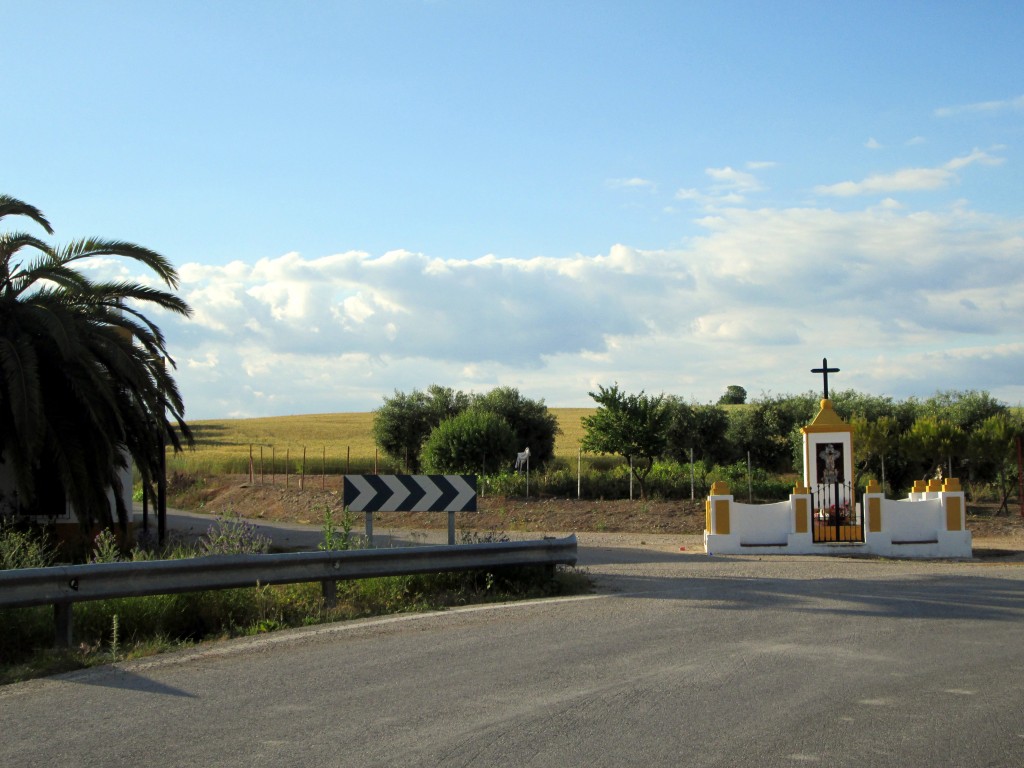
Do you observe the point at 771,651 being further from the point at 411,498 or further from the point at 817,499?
the point at 817,499

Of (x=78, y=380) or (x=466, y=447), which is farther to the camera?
(x=466, y=447)

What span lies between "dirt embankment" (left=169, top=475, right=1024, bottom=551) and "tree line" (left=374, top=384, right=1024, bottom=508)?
230 cm

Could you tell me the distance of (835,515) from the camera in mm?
20922

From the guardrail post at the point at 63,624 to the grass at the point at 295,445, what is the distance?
19.1 meters

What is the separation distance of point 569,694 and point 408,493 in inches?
236

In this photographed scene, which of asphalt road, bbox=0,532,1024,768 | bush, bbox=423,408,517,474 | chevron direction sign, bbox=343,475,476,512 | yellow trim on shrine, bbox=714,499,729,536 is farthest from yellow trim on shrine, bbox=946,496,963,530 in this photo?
bush, bbox=423,408,517,474

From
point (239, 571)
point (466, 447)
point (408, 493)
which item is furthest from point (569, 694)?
point (466, 447)

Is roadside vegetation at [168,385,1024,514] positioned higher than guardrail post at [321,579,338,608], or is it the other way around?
roadside vegetation at [168,385,1024,514]

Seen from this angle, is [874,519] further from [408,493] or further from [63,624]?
[63,624]

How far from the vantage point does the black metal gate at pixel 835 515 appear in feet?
67.8

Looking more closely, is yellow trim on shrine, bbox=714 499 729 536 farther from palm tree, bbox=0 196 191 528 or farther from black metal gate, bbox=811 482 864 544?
palm tree, bbox=0 196 191 528

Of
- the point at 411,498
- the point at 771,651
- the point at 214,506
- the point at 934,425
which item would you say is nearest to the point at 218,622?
the point at 411,498

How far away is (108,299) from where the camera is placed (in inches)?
731

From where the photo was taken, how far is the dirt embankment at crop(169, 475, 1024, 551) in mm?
25859
